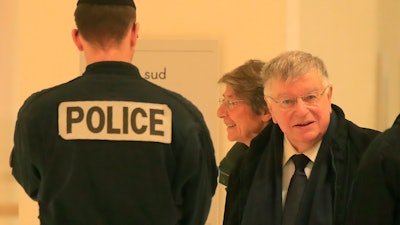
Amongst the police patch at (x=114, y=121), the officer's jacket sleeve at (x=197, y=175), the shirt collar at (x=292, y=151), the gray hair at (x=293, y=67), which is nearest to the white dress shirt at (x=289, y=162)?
the shirt collar at (x=292, y=151)

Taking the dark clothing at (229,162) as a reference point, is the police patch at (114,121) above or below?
above

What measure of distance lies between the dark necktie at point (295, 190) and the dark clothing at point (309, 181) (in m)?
0.03

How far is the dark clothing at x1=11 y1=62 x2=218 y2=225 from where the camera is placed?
1.73 m

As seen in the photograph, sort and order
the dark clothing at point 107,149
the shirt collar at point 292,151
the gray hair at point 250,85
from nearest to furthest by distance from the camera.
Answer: the dark clothing at point 107,149 < the shirt collar at point 292,151 < the gray hair at point 250,85

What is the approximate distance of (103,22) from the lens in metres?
1.76

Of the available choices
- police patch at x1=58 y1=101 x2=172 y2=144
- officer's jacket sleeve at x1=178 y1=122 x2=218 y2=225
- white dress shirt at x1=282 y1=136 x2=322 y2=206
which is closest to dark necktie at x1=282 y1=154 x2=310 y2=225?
white dress shirt at x1=282 y1=136 x2=322 y2=206

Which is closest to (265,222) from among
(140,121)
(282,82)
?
(282,82)

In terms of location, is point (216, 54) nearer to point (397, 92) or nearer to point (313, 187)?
point (313, 187)

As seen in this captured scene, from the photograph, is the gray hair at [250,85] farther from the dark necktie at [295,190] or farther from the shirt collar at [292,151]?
the dark necktie at [295,190]

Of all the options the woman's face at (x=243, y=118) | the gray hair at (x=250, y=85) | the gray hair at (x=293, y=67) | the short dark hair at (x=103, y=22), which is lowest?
the woman's face at (x=243, y=118)

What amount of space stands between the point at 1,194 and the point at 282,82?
2638 mm

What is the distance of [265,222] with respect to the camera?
2221 mm

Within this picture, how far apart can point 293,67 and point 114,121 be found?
74 centimetres

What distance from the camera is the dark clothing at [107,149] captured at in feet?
5.68
